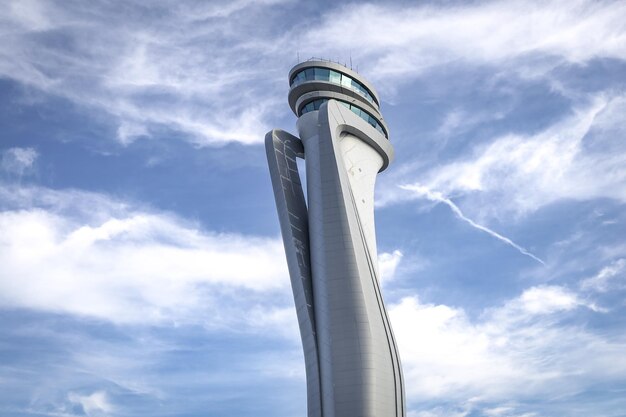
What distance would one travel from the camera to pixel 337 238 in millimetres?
47094

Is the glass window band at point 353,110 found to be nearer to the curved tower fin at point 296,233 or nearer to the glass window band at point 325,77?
Answer: the glass window band at point 325,77

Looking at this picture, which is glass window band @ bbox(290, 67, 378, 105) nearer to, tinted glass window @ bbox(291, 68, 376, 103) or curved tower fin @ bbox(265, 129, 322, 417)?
tinted glass window @ bbox(291, 68, 376, 103)

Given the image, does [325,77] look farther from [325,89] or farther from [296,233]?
[296,233]

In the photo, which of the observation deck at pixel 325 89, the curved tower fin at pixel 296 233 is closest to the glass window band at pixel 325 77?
the observation deck at pixel 325 89

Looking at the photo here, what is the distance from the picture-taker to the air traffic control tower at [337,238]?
43062 millimetres

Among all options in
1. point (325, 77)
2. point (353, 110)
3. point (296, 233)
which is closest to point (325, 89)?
point (325, 77)

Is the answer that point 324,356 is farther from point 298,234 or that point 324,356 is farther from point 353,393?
point 298,234

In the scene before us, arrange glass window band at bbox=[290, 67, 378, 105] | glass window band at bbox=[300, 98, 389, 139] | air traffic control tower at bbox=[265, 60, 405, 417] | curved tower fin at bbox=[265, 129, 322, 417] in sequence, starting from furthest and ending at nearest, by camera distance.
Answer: glass window band at bbox=[290, 67, 378, 105]
glass window band at bbox=[300, 98, 389, 139]
curved tower fin at bbox=[265, 129, 322, 417]
air traffic control tower at bbox=[265, 60, 405, 417]

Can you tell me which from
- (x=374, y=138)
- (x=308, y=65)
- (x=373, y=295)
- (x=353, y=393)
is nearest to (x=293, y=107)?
(x=308, y=65)

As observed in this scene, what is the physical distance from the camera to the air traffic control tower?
43.1m

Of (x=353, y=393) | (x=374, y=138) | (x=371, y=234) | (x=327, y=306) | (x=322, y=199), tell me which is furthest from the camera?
(x=374, y=138)

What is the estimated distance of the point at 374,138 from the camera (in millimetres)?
58000

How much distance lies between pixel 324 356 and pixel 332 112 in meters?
20.6

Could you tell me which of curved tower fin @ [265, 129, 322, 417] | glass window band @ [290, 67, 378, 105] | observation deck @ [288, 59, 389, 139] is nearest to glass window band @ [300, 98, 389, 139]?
observation deck @ [288, 59, 389, 139]
